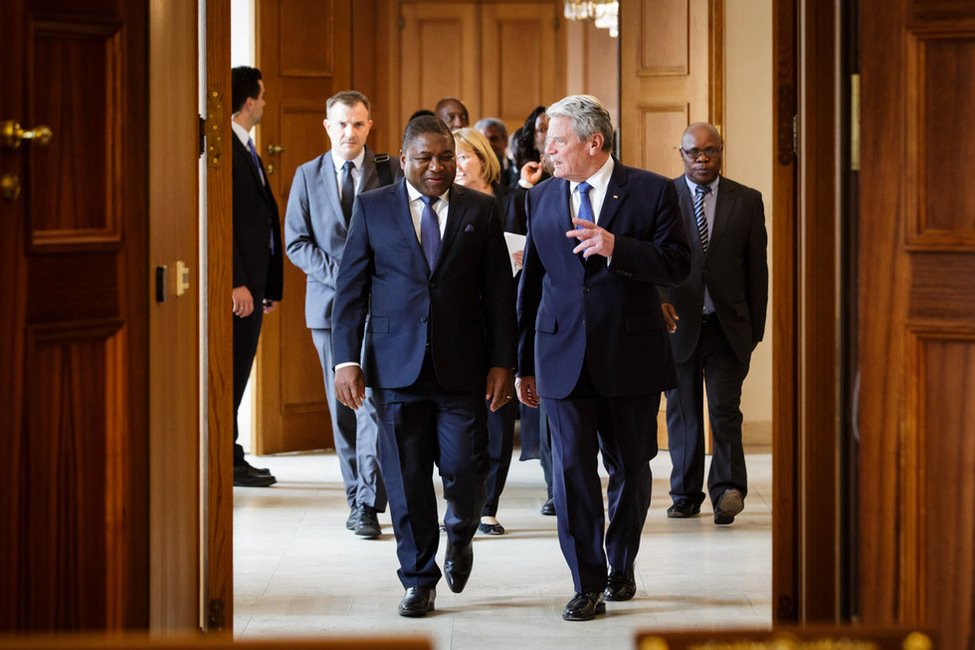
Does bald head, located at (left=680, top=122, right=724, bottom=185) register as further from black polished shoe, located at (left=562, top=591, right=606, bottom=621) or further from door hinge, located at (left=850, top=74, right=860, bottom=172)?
door hinge, located at (left=850, top=74, right=860, bottom=172)

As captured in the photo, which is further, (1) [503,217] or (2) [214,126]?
(1) [503,217]

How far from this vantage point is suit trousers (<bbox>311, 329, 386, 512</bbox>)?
16.7ft

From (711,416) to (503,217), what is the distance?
3.98 feet

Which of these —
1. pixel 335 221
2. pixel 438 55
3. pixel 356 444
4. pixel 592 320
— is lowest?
pixel 356 444

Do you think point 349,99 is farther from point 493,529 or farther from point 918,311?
point 918,311

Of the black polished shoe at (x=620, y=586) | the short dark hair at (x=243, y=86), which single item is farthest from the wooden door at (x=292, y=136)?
the black polished shoe at (x=620, y=586)

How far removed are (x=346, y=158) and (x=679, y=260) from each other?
1.84 m

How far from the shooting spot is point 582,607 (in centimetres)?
399

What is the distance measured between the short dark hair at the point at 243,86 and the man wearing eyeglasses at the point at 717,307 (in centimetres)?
202

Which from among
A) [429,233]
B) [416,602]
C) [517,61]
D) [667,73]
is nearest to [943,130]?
[429,233]

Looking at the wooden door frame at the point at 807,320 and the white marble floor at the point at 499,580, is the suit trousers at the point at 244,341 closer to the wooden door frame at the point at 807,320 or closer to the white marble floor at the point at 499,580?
the white marble floor at the point at 499,580
